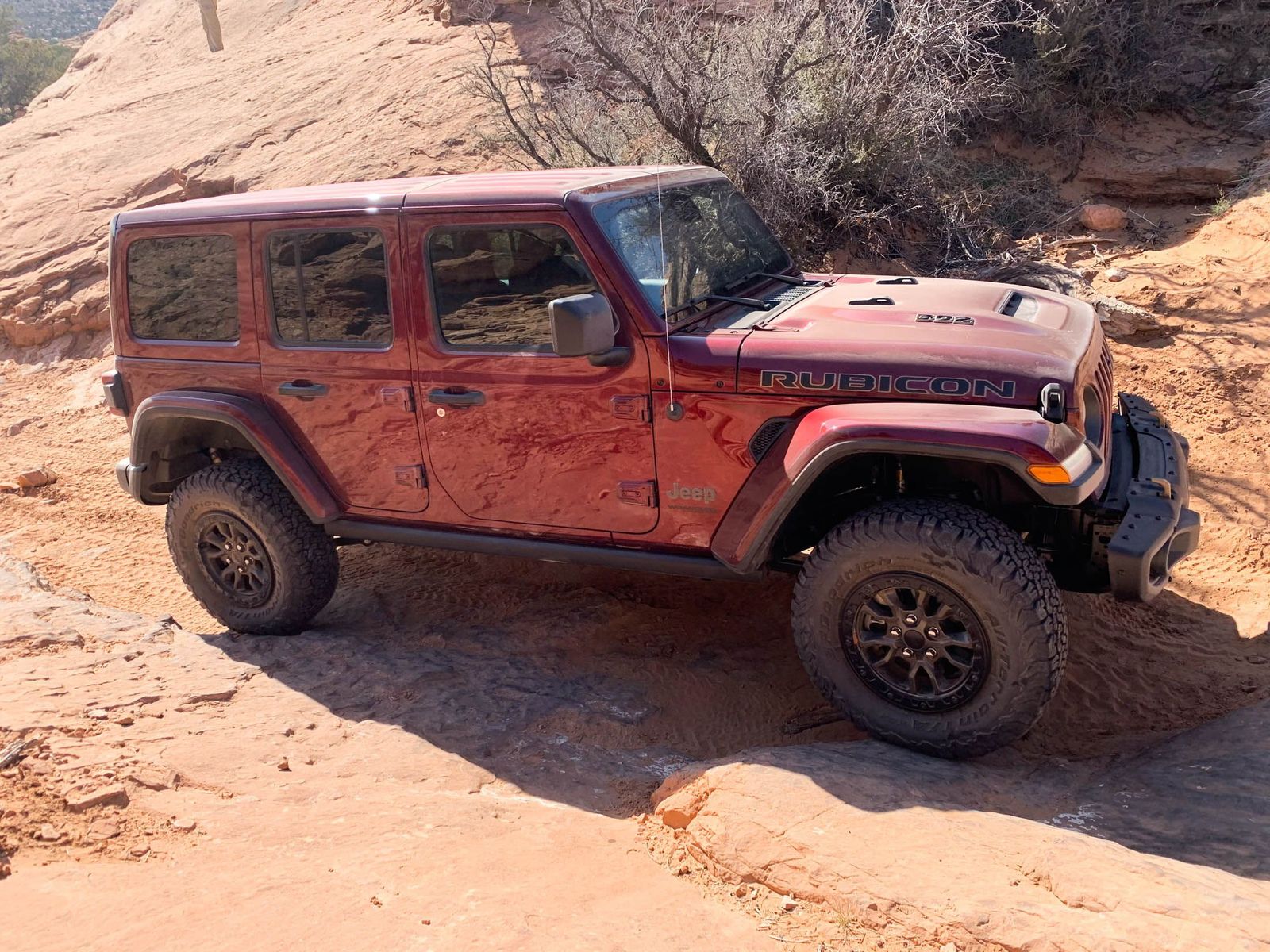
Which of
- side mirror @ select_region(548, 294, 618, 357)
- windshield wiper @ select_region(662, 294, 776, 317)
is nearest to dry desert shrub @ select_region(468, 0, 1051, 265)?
windshield wiper @ select_region(662, 294, 776, 317)

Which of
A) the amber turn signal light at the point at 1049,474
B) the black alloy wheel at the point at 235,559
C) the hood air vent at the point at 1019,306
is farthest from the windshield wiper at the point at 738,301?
the black alloy wheel at the point at 235,559

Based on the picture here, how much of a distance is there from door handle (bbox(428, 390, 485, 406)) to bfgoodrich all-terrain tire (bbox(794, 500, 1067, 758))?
4.51 ft

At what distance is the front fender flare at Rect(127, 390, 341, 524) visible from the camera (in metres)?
4.39

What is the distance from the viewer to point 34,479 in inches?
305

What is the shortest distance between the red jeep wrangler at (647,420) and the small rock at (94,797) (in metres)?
1.46

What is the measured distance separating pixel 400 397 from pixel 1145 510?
106 inches

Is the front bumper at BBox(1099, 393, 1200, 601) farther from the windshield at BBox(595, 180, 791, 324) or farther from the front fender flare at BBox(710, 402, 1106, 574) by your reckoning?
the windshield at BBox(595, 180, 791, 324)

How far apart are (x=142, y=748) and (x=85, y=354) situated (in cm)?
811

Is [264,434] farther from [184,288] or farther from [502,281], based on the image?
[502,281]

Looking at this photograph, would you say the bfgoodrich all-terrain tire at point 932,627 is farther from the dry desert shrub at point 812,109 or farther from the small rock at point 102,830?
the dry desert shrub at point 812,109

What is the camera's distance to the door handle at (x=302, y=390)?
4.30 m

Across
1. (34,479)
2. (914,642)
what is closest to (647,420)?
(914,642)

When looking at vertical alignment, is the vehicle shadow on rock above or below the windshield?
below

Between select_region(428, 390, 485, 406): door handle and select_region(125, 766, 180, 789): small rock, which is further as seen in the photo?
select_region(428, 390, 485, 406): door handle
